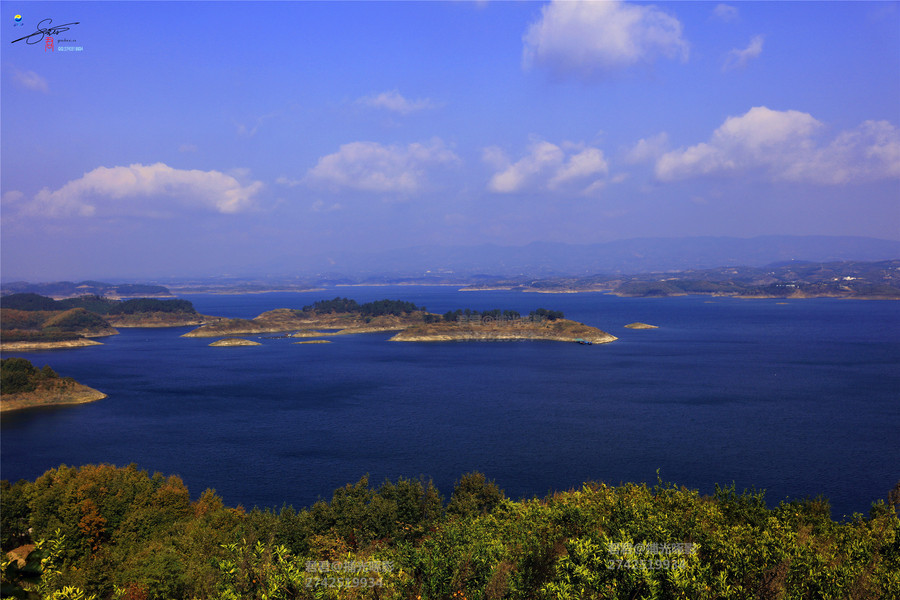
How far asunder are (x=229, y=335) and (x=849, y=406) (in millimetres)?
87712

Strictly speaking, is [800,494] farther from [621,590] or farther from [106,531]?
[106,531]

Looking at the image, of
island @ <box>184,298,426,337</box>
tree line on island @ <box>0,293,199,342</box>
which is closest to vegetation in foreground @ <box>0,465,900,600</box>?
tree line on island @ <box>0,293,199,342</box>

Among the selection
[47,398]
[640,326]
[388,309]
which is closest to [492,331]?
[388,309]

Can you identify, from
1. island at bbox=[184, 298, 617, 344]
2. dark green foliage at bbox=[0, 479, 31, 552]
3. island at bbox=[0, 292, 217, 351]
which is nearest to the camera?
dark green foliage at bbox=[0, 479, 31, 552]

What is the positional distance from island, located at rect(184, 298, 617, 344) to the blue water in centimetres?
1410

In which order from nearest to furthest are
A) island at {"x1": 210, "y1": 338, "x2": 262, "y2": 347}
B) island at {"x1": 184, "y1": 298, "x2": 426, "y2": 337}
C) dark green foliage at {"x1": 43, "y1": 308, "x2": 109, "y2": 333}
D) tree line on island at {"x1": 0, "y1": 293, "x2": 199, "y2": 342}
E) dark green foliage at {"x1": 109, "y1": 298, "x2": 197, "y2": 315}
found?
island at {"x1": 210, "y1": 338, "x2": 262, "y2": 347} → tree line on island at {"x1": 0, "y1": 293, "x2": 199, "y2": 342} → dark green foliage at {"x1": 43, "y1": 308, "x2": 109, "y2": 333} → island at {"x1": 184, "y1": 298, "x2": 426, "y2": 337} → dark green foliage at {"x1": 109, "y1": 298, "x2": 197, "y2": 315}

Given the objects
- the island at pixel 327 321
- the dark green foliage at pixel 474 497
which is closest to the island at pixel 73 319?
the island at pixel 327 321

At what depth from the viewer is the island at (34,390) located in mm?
46750

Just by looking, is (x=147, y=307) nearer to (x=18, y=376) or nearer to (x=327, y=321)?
(x=327, y=321)

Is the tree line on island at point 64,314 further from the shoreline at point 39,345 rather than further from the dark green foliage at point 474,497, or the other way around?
the dark green foliage at point 474,497

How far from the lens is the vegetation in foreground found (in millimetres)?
9172

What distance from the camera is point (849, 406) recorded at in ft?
138

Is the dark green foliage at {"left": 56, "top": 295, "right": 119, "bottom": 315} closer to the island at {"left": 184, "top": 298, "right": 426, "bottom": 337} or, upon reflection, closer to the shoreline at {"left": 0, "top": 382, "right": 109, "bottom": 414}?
the island at {"left": 184, "top": 298, "right": 426, "bottom": 337}

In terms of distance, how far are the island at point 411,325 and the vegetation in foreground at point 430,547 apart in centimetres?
6953
